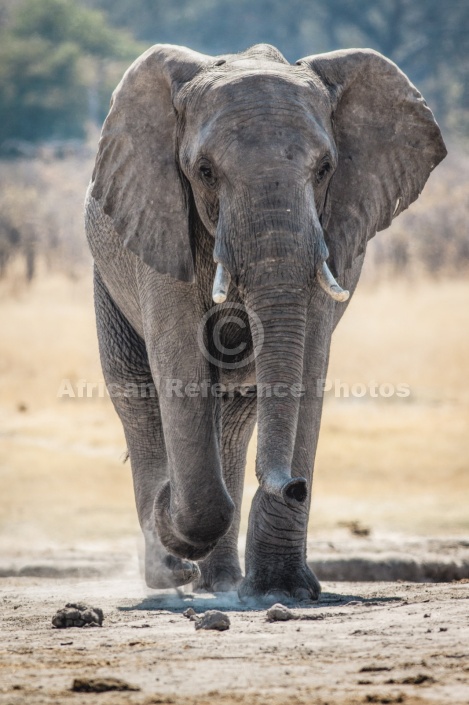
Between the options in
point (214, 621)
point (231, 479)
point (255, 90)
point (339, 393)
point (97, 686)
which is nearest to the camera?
point (97, 686)

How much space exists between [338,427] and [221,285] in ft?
35.0

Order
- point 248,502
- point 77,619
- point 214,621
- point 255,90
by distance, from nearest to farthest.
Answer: point 214,621 → point 77,619 → point 255,90 → point 248,502

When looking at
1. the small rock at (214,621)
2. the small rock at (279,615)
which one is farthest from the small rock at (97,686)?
the small rock at (279,615)

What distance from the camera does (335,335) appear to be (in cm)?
2245

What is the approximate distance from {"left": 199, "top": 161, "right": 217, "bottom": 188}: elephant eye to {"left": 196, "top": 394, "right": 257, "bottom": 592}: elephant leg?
194 cm

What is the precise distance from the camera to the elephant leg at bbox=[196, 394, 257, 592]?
25.5 feet

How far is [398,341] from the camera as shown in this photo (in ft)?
72.8

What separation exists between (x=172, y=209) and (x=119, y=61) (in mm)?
45174

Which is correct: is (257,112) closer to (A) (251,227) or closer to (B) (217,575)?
(A) (251,227)

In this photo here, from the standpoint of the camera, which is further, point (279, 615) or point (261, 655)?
point (279, 615)

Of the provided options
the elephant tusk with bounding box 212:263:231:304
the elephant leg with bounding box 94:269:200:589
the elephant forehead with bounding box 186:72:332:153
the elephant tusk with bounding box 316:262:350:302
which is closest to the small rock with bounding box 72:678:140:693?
the elephant tusk with bounding box 212:263:231:304

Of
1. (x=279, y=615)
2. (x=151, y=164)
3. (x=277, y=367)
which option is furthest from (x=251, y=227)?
(x=279, y=615)

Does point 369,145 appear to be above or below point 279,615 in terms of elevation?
above

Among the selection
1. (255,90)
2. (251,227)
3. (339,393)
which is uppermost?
(339,393)
